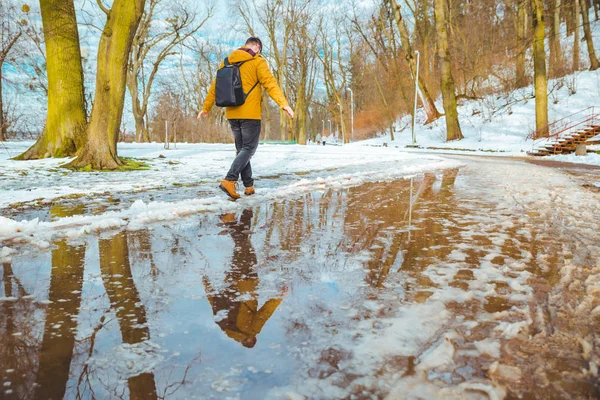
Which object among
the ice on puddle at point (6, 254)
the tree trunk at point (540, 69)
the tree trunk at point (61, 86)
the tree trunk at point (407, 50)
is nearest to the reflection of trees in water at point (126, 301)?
the ice on puddle at point (6, 254)

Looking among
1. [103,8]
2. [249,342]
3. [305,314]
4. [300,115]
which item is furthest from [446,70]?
[249,342]

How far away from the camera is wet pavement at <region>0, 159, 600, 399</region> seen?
48.3 inches

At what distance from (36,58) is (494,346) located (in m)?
24.1

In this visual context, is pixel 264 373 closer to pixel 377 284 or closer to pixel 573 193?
pixel 377 284

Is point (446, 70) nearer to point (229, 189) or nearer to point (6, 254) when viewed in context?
point (229, 189)

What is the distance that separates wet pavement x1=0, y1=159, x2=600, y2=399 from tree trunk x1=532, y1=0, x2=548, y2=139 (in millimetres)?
20885

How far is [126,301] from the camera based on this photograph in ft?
5.93

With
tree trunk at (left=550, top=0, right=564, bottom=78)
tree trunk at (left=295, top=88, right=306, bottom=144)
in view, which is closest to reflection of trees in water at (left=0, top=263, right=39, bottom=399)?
tree trunk at (left=295, top=88, right=306, bottom=144)

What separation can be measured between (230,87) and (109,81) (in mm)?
4167

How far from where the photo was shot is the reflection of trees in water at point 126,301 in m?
1.21

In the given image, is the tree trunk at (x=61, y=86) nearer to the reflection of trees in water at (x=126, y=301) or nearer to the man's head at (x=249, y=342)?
the reflection of trees in water at (x=126, y=301)

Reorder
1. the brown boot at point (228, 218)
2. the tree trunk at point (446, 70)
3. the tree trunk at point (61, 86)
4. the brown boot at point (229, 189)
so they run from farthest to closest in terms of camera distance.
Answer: the tree trunk at point (446, 70), the tree trunk at point (61, 86), the brown boot at point (229, 189), the brown boot at point (228, 218)

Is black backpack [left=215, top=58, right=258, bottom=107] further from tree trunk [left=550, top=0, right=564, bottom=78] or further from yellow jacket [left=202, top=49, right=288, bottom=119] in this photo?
tree trunk [left=550, top=0, right=564, bottom=78]

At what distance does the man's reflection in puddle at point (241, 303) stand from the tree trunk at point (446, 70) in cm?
2467
